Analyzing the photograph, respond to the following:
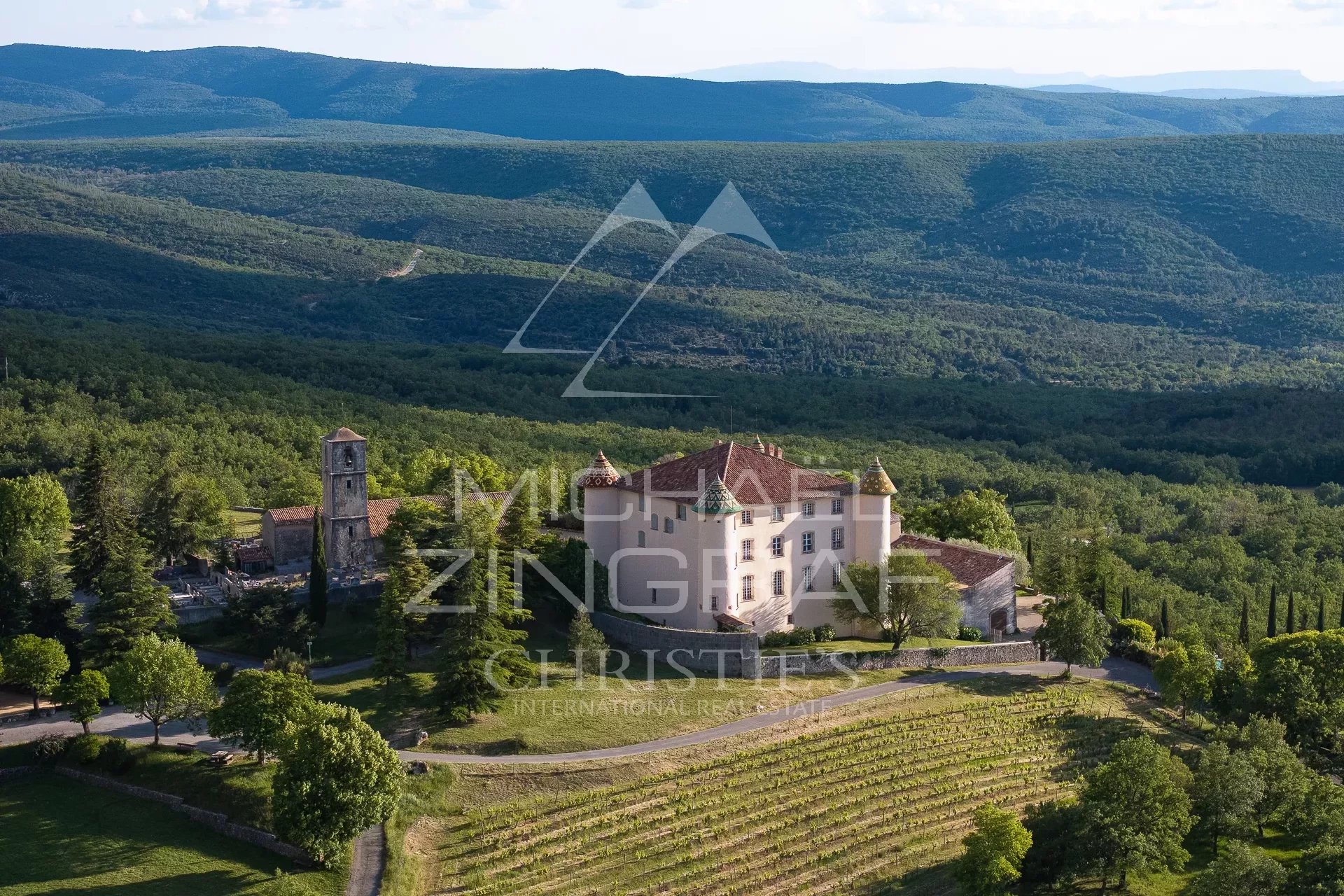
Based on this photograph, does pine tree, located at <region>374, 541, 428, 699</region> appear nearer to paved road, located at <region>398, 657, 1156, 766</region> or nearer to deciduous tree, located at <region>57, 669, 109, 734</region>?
paved road, located at <region>398, 657, 1156, 766</region>

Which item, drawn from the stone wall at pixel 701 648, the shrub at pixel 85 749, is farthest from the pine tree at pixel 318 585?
the stone wall at pixel 701 648

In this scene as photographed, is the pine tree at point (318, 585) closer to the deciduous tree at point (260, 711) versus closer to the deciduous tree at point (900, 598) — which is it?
the deciduous tree at point (260, 711)

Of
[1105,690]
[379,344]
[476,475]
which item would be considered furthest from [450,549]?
[379,344]

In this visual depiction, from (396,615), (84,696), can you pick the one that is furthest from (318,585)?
(84,696)

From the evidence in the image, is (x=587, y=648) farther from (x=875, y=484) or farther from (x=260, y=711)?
(x=875, y=484)

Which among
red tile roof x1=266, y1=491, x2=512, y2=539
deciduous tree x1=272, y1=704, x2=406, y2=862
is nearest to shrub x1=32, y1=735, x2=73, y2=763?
deciduous tree x1=272, y1=704, x2=406, y2=862
